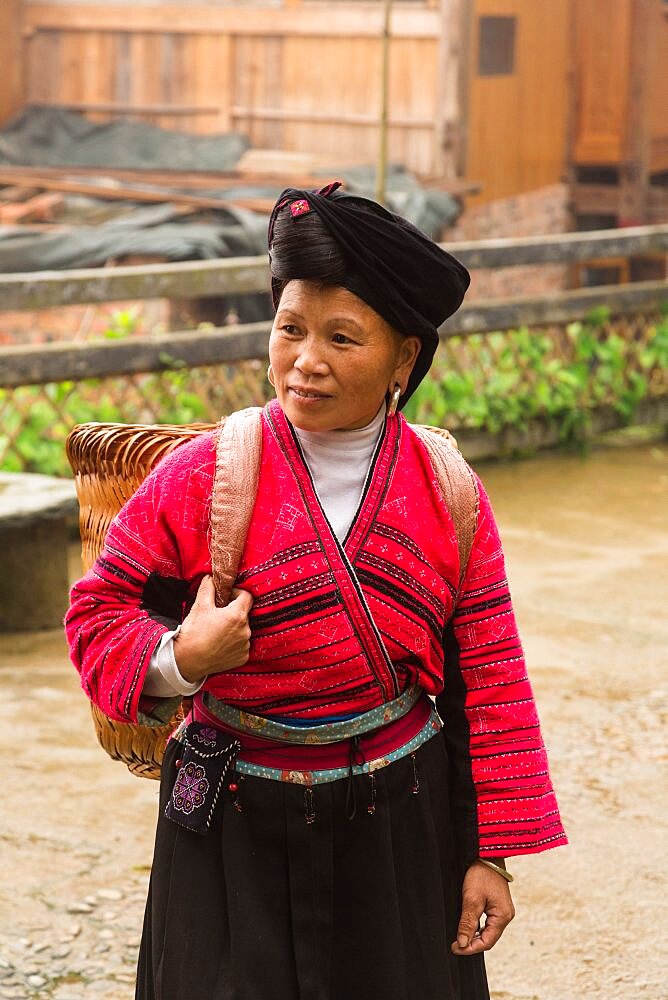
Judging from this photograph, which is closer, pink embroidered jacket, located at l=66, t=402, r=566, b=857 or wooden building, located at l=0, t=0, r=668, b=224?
pink embroidered jacket, located at l=66, t=402, r=566, b=857

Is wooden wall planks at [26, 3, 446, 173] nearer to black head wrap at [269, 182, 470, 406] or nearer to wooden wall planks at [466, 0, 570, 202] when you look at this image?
wooden wall planks at [466, 0, 570, 202]

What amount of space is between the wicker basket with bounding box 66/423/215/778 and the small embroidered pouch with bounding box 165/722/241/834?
419 millimetres

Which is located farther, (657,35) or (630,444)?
(657,35)

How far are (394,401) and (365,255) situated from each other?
0.23 m

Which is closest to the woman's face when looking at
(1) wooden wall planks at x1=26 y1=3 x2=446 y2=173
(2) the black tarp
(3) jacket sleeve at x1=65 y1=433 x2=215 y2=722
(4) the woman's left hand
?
(3) jacket sleeve at x1=65 y1=433 x2=215 y2=722

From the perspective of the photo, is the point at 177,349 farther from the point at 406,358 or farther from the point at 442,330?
the point at 406,358

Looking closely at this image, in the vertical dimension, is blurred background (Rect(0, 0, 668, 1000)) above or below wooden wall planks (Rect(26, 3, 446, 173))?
below

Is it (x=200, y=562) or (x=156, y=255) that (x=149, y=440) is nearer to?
(x=200, y=562)

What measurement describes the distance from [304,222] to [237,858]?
32.2 inches

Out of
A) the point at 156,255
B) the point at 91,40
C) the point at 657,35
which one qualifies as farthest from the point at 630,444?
the point at 91,40

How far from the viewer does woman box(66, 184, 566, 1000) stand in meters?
1.81

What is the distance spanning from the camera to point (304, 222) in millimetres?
1795

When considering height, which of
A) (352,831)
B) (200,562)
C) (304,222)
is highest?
(304,222)

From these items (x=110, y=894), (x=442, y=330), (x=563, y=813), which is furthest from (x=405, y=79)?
(x=110, y=894)
